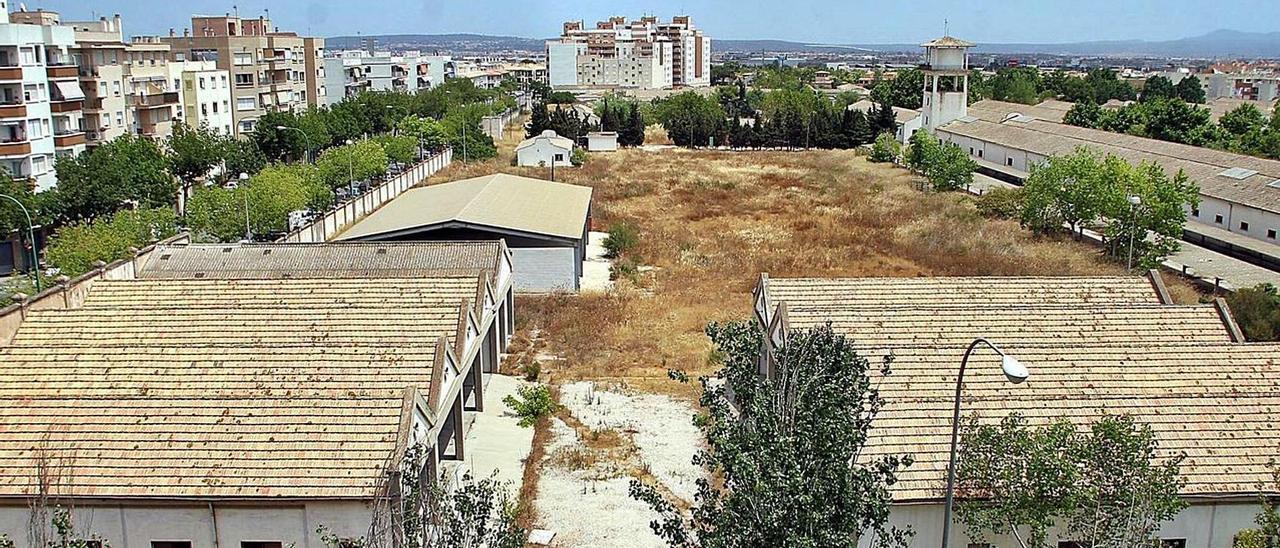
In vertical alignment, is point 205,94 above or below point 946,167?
above

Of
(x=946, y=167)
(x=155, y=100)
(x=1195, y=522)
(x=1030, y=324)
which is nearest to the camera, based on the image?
(x=1195, y=522)

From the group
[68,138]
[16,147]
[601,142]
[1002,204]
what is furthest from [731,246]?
[601,142]

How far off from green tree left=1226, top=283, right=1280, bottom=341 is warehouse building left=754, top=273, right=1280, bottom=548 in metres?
6.11

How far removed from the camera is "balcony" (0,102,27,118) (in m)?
46.8

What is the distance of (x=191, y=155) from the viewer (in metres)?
55.1

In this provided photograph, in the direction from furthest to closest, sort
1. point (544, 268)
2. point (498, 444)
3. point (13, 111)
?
point (13, 111), point (544, 268), point (498, 444)

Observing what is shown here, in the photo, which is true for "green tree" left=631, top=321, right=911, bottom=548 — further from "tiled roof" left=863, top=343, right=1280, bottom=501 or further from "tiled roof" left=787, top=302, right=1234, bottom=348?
"tiled roof" left=787, top=302, right=1234, bottom=348

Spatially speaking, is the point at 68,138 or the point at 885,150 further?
the point at 885,150

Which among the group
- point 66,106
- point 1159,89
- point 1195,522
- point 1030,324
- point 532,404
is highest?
point 1159,89

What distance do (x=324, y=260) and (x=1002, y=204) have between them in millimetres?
36418

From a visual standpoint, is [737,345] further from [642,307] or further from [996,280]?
[642,307]

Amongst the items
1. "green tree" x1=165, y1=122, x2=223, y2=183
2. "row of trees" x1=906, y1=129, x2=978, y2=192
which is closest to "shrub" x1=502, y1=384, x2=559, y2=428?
"green tree" x1=165, y1=122, x2=223, y2=183

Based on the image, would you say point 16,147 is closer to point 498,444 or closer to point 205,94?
point 205,94

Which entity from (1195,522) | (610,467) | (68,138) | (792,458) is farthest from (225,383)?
(68,138)
